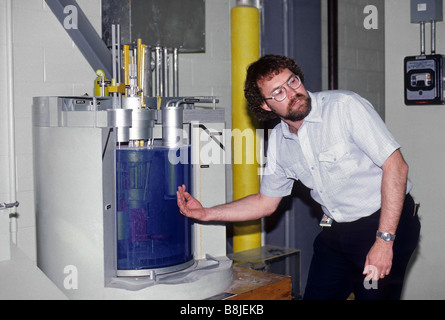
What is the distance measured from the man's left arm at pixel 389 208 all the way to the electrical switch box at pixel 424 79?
138 centimetres

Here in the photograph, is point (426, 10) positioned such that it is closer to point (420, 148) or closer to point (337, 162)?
point (420, 148)

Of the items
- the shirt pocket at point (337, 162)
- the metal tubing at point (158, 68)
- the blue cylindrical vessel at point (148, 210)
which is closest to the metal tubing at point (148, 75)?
the metal tubing at point (158, 68)

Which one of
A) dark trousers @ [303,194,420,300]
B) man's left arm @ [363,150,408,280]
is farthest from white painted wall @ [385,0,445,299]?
man's left arm @ [363,150,408,280]

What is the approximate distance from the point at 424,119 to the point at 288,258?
1.04m

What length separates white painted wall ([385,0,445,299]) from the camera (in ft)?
9.93

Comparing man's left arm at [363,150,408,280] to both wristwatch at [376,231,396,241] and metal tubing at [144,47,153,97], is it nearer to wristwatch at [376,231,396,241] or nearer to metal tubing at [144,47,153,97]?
wristwatch at [376,231,396,241]

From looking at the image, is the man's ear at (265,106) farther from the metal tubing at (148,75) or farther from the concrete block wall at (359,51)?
the concrete block wall at (359,51)

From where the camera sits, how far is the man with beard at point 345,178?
1.75 meters

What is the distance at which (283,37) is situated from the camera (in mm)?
2986

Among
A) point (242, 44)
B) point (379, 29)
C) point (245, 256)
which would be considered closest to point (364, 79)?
point (379, 29)

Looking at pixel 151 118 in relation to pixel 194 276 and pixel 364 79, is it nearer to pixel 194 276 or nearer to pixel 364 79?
pixel 194 276

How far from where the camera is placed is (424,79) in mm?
2982

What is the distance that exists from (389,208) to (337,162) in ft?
0.80

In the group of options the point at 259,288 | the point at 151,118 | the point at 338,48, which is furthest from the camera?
the point at 338,48
